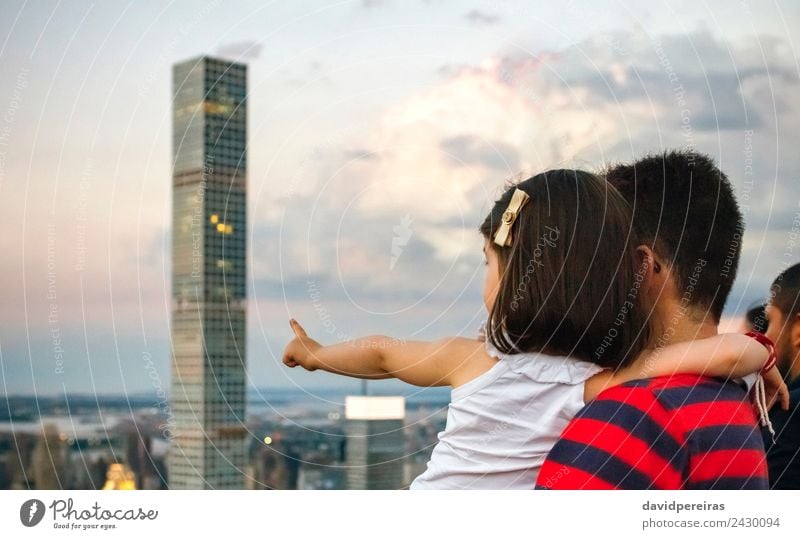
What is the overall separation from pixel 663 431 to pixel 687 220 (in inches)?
20.5

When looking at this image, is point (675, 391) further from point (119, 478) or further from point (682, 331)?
point (119, 478)

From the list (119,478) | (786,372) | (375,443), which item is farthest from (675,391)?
(119,478)

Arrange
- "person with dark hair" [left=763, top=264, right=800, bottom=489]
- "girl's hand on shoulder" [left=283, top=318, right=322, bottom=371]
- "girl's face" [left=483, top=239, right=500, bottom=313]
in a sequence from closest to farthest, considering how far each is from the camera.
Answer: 1. "girl's face" [left=483, top=239, right=500, bottom=313]
2. "girl's hand on shoulder" [left=283, top=318, right=322, bottom=371]
3. "person with dark hair" [left=763, top=264, right=800, bottom=489]

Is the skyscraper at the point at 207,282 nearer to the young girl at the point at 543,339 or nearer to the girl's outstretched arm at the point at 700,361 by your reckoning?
the young girl at the point at 543,339

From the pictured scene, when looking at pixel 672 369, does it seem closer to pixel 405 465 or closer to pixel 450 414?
pixel 450 414

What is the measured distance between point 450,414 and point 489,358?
0.36 ft

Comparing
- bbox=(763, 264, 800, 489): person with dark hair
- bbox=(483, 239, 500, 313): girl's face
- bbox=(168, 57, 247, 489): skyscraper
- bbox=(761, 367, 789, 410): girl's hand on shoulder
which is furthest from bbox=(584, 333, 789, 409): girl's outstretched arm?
bbox=(168, 57, 247, 489): skyscraper

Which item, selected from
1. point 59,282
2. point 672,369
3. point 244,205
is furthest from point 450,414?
point 59,282

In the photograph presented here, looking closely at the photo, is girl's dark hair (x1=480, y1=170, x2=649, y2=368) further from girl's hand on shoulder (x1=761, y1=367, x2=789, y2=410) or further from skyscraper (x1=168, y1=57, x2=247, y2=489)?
skyscraper (x1=168, y1=57, x2=247, y2=489)

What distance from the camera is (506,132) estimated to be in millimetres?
2119

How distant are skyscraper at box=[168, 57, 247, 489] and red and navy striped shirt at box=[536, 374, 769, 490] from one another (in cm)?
77

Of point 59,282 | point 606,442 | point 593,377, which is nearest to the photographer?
point 606,442

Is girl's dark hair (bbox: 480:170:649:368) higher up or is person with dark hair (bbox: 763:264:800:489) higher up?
girl's dark hair (bbox: 480:170:649:368)

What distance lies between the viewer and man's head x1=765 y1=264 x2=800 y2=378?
201cm
